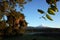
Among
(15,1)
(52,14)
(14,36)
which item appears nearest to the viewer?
(52,14)

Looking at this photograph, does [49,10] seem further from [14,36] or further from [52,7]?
[14,36]

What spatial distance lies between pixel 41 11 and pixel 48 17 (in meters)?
0.12

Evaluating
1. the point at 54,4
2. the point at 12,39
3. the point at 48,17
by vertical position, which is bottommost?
the point at 12,39

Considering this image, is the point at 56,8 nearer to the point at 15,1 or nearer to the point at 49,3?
the point at 49,3

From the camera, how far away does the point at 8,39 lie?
3388 inches

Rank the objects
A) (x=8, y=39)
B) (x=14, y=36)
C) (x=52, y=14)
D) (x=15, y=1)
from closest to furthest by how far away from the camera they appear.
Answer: (x=52, y=14), (x=15, y=1), (x=8, y=39), (x=14, y=36)

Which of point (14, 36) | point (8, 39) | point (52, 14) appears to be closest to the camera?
point (52, 14)

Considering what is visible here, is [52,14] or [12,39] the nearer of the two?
[52,14]

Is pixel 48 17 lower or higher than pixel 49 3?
lower

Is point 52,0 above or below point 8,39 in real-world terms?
above

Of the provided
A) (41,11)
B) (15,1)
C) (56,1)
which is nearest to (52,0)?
(56,1)

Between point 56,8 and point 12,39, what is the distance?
86017 millimetres

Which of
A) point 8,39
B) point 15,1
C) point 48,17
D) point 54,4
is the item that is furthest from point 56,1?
point 8,39

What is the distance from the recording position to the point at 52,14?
94.5 inches
